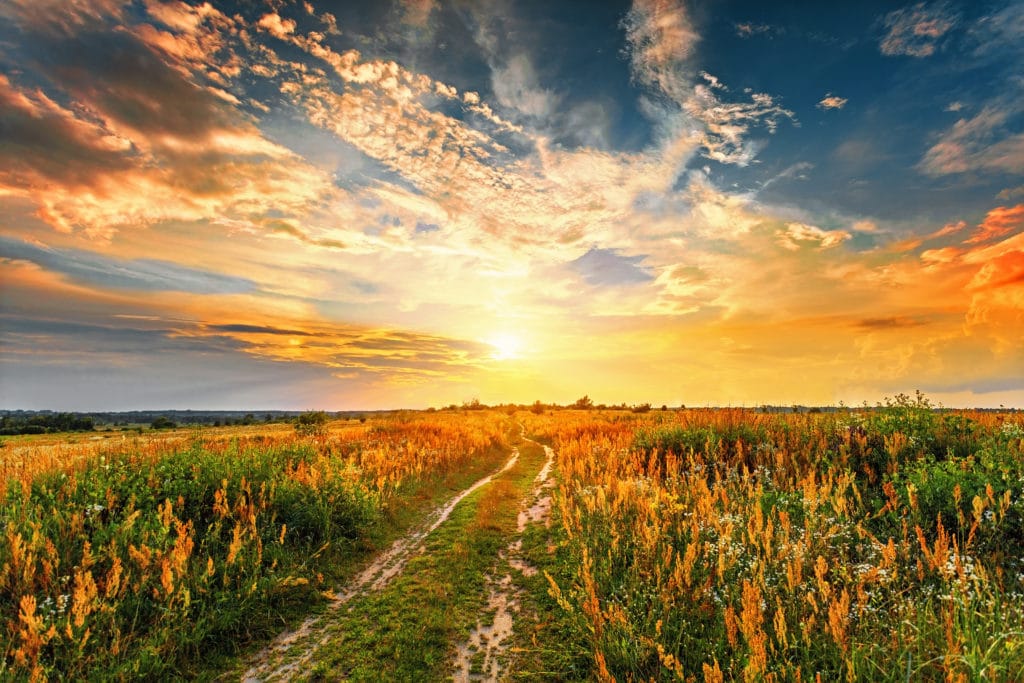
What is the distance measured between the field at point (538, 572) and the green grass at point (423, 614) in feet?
0.14

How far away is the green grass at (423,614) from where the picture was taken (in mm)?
6605

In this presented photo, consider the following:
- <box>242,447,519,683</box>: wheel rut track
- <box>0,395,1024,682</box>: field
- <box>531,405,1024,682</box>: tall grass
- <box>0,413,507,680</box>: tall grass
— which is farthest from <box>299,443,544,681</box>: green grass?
<box>531,405,1024,682</box>: tall grass

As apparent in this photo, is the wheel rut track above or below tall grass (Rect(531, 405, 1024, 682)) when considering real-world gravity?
below

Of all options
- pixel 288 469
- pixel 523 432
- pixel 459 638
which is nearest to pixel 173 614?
pixel 459 638

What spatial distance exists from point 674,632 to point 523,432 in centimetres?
3612

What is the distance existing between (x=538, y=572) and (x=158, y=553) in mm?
6779

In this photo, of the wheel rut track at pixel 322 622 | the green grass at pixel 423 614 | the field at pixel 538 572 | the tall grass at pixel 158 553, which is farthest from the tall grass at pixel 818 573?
the tall grass at pixel 158 553

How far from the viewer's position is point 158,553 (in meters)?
7.49

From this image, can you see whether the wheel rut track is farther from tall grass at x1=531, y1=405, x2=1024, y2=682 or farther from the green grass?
tall grass at x1=531, y1=405, x2=1024, y2=682

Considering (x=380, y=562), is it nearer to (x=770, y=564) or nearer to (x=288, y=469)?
(x=288, y=469)

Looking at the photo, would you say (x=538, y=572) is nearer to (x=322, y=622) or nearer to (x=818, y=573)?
(x=322, y=622)

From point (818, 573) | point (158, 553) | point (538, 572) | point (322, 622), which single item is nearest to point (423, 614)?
point (322, 622)

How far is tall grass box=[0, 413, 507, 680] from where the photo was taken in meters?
6.30

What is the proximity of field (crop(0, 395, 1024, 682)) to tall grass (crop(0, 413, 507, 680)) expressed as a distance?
50 millimetres
